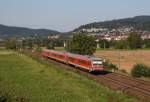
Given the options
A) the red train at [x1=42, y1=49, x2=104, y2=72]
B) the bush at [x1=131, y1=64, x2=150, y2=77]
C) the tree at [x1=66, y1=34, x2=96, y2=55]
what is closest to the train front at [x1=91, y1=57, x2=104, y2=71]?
the red train at [x1=42, y1=49, x2=104, y2=72]

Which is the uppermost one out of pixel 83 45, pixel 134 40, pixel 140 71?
pixel 83 45

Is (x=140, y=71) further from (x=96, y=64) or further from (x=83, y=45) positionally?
(x=83, y=45)

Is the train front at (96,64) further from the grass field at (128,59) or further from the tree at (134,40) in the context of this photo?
the tree at (134,40)

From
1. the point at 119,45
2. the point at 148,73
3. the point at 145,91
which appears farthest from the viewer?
the point at 119,45

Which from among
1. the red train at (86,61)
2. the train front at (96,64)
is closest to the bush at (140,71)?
the train front at (96,64)

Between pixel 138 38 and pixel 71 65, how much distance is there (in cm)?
12202

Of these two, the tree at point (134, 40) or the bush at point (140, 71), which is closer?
the bush at point (140, 71)

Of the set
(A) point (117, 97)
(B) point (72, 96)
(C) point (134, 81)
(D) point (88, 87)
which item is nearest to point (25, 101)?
(B) point (72, 96)

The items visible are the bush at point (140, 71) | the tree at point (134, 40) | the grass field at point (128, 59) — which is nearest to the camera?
the bush at point (140, 71)

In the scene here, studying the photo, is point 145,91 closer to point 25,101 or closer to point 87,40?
point 25,101

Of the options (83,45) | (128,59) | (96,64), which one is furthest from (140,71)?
(128,59)

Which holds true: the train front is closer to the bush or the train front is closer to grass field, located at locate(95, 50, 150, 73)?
the bush

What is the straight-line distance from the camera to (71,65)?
2667 inches

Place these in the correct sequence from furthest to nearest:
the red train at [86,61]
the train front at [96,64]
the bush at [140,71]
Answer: the red train at [86,61] → the train front at [96,64] → the bush at [140,71]
